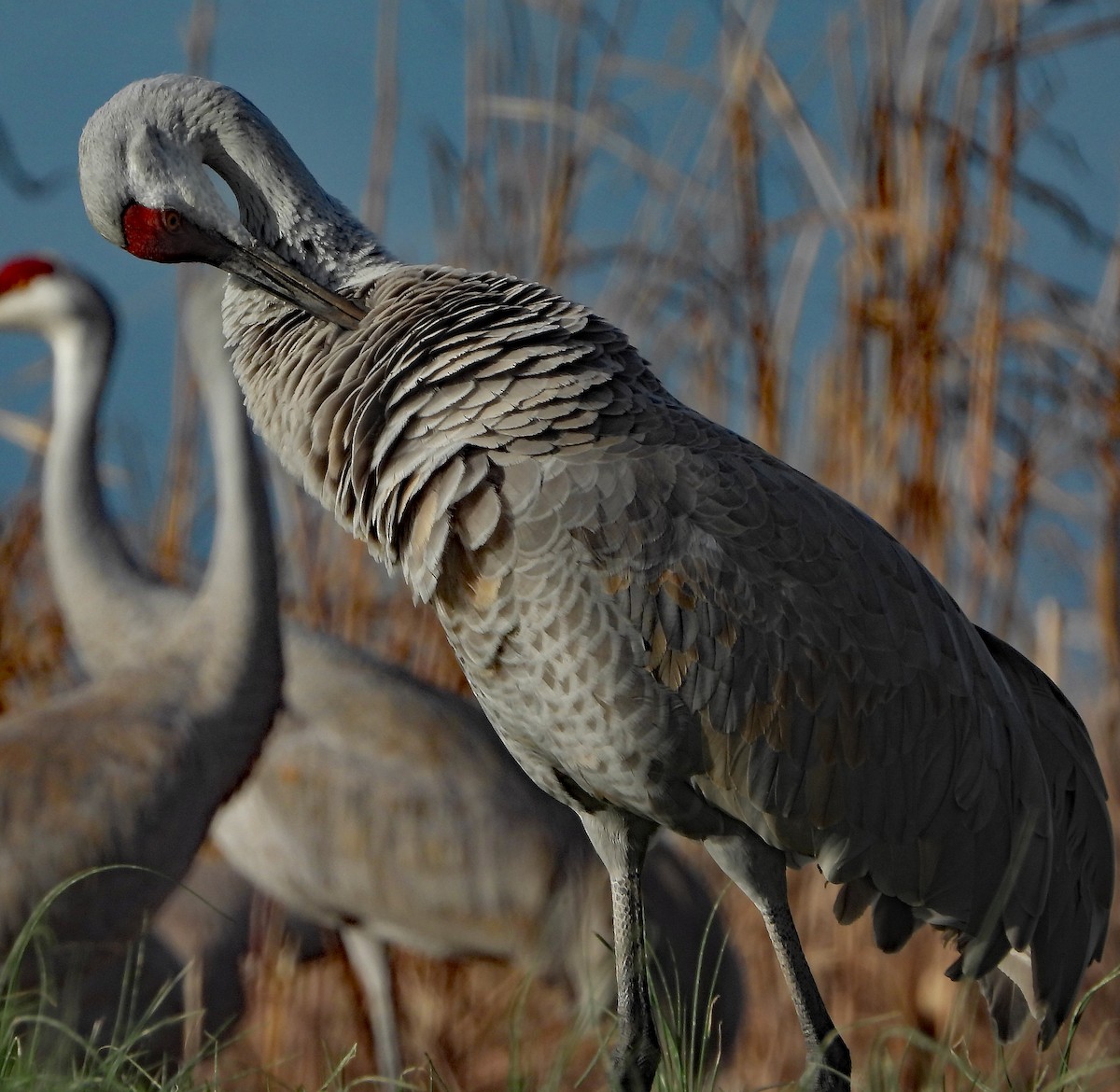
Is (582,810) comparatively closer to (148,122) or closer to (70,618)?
(148,122)

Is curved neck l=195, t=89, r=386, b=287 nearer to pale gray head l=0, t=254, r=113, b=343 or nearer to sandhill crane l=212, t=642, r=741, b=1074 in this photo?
sandhill crane l=212, t=642, r=741, b=1074

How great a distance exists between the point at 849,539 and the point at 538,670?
0.48 m

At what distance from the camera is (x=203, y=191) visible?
2.25 m

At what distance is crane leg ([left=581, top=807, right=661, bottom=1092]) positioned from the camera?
2.14 m

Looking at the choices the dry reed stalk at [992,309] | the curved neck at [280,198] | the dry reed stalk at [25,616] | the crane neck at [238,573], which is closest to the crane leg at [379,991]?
the crane neck at [238,573]

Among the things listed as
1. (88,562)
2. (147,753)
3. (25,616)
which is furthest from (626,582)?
(25,616)

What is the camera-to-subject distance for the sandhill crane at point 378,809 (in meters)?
3.50

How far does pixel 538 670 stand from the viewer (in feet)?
6.33

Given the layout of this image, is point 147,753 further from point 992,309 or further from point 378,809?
point 992,309

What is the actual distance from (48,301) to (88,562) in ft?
2.78

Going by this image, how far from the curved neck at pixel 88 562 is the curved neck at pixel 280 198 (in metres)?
1.50

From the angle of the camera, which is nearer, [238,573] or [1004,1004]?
[1004,1004]

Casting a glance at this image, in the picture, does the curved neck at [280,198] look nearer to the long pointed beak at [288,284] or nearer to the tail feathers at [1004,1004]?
A: the long pointed beak at [288,284]

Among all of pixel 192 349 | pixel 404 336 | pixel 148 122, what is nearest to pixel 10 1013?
pixel 404 336
